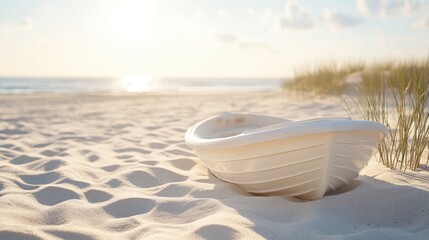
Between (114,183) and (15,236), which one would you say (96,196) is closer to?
(114,183)

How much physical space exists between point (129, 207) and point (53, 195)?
22.7 inches

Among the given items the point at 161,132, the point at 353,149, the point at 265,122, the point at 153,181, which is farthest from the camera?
the point at 161,132

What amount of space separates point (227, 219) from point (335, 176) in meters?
0.65

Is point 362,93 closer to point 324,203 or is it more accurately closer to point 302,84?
point 324,203

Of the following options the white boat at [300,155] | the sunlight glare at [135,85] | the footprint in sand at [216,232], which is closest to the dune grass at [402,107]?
the white boat at [300,155]

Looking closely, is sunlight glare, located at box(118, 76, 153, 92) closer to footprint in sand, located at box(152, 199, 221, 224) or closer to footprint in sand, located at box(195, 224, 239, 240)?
footprint in sand, located at box(152, 199, 221, 224)

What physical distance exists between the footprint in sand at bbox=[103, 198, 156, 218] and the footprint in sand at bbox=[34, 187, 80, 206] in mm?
329

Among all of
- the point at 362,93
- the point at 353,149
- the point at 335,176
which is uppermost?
the point at 362,93

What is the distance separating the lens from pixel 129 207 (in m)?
2.19

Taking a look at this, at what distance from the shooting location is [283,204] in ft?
6.86

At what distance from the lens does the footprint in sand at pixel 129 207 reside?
6.95 feet

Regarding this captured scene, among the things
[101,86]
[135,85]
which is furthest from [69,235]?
[135,85]

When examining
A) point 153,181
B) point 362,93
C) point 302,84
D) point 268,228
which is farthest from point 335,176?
point 302,84

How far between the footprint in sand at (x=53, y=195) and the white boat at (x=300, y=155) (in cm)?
93
